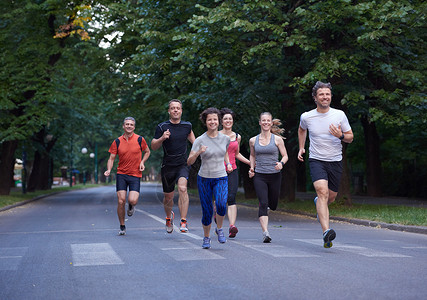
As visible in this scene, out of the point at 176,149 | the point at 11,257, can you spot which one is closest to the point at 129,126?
the point at 176,149

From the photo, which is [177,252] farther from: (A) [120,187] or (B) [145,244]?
Answer: (A) [120,187]

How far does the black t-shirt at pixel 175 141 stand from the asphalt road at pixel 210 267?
133 cm

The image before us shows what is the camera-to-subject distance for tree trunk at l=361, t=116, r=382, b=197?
27734mm

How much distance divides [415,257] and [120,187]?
215 inches

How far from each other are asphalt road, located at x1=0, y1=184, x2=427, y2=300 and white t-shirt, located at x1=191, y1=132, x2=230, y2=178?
109cm

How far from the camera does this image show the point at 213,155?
9.09 metres

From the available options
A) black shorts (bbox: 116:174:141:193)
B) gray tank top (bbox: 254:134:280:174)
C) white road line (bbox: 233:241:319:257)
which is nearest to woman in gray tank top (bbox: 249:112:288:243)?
gray tank top (bbox: 254:134:280:174)

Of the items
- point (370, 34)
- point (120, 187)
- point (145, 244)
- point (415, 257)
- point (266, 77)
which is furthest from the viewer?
point (266, 77)

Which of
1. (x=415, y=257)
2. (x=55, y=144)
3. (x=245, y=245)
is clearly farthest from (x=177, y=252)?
(x=55, y=144)

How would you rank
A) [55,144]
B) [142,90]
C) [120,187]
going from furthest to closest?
[55,144]
[142,90]
[120,187]

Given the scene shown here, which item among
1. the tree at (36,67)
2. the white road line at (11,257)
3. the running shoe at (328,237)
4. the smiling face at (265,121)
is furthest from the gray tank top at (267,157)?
the tree at (36,67)

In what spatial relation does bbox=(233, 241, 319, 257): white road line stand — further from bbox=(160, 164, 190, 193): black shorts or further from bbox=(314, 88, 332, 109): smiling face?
bbox=(314, 88, 332, 109): smiling face

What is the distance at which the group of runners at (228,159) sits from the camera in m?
9.16

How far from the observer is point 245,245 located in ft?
32.1
